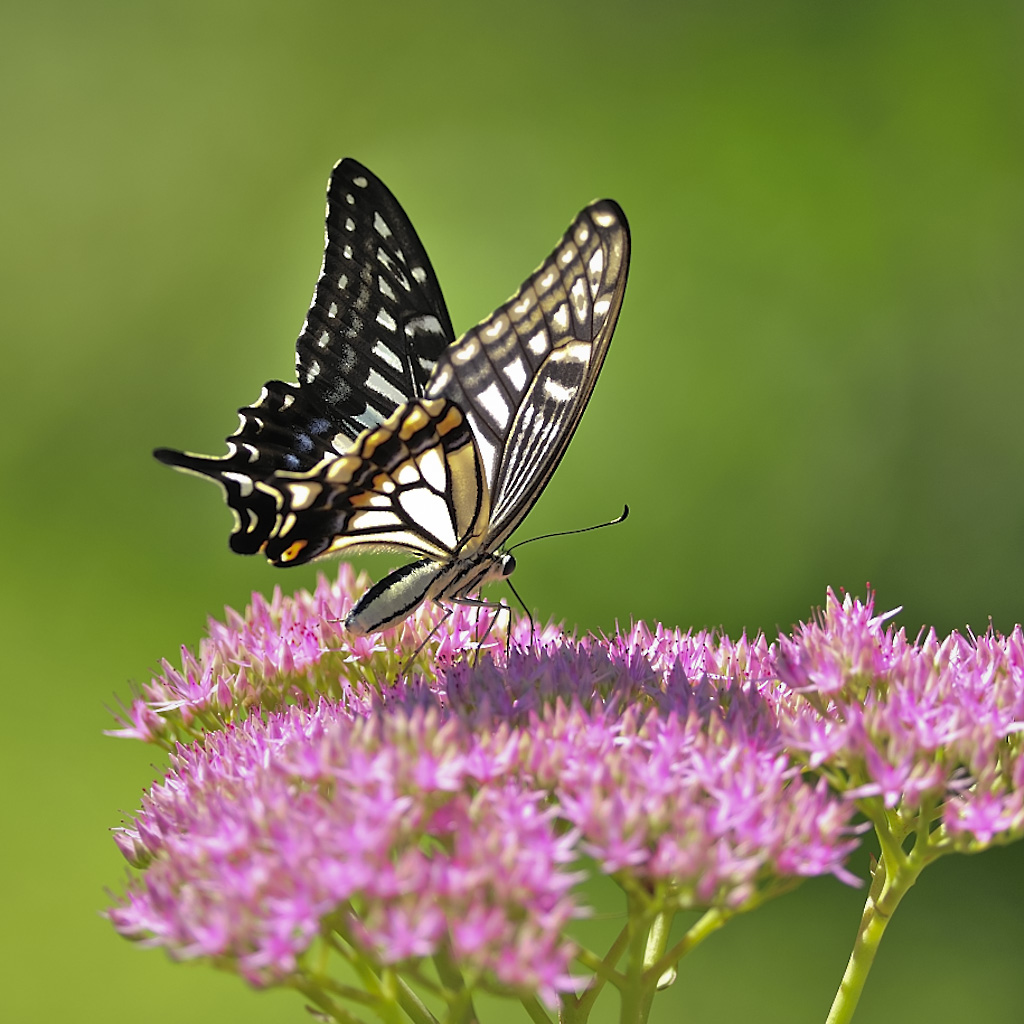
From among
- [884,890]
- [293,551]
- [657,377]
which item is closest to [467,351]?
[293,551]

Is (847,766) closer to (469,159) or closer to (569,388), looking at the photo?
(569,388)

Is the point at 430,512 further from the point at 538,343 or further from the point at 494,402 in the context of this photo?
the point at 538,343

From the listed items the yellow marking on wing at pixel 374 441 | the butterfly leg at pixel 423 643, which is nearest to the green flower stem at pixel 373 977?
the butterfly leg at pixel 423 643

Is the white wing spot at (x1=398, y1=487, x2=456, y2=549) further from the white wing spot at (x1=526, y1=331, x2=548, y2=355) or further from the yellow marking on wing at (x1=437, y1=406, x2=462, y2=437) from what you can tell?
the white wing spot at (x1=526, y1=331, x2=548, y2=355)

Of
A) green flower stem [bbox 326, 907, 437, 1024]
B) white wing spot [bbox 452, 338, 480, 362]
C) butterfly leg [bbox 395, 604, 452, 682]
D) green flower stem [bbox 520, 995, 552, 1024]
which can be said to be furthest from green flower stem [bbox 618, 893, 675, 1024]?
white wing spot [bbox 452, 338, 480, 362]

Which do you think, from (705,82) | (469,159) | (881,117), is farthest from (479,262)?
(881,117)

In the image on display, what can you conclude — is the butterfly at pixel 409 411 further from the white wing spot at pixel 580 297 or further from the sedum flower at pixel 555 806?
the sedum flower at pixel 555 806

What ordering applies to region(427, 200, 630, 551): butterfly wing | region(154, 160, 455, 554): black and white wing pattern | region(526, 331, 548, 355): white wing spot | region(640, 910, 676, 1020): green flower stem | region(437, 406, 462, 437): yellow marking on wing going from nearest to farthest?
1. region(640, 910, 676, 1020): green flower stem
2. region(437, 406, 462, 437): yellow marking on wing
3. region(427, 200, 630, 551): butterfly wing
4. region(526, 331, 548, 355): white wing spot
5. region(154, 160, 455, 554): black and white wing pattern
